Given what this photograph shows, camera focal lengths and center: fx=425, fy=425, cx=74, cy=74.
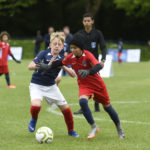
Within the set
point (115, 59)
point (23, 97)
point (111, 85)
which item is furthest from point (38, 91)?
point (115, 59)

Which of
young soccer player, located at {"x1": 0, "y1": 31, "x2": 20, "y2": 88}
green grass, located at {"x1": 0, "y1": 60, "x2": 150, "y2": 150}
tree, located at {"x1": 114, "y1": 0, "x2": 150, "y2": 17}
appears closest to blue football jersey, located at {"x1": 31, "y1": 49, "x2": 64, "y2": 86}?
green grass, located at {"x1": 0, "y1": 60, "x2": 150, "y2": 150}

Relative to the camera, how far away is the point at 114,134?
7602 mm

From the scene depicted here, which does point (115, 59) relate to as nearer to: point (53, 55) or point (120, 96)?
point (120, 96)

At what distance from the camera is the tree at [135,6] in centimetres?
4841

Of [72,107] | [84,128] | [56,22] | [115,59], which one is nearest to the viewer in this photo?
[84,128]

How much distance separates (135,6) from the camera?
49.5m

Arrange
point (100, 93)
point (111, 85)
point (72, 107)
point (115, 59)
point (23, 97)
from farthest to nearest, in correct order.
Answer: point (115, 59) → point (111, 85) → point (23, 97) → point (72, 107) → point (100, 93)

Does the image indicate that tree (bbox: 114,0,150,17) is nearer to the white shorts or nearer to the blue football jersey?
the blue football jersey

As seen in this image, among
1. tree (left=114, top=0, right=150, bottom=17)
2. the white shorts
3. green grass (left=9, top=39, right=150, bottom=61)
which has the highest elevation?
tree (left=114, top=0, right=150, bottom=17)

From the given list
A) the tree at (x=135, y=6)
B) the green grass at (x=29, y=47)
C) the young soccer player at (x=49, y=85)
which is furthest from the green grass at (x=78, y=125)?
the tree at (x=135, y=6)

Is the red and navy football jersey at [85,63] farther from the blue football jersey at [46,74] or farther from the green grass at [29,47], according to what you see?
the green grass at [29,47]

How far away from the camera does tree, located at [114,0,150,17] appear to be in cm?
4841

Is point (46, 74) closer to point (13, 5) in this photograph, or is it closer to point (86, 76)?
point (86, 76)

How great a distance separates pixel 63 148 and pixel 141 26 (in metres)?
52.0
